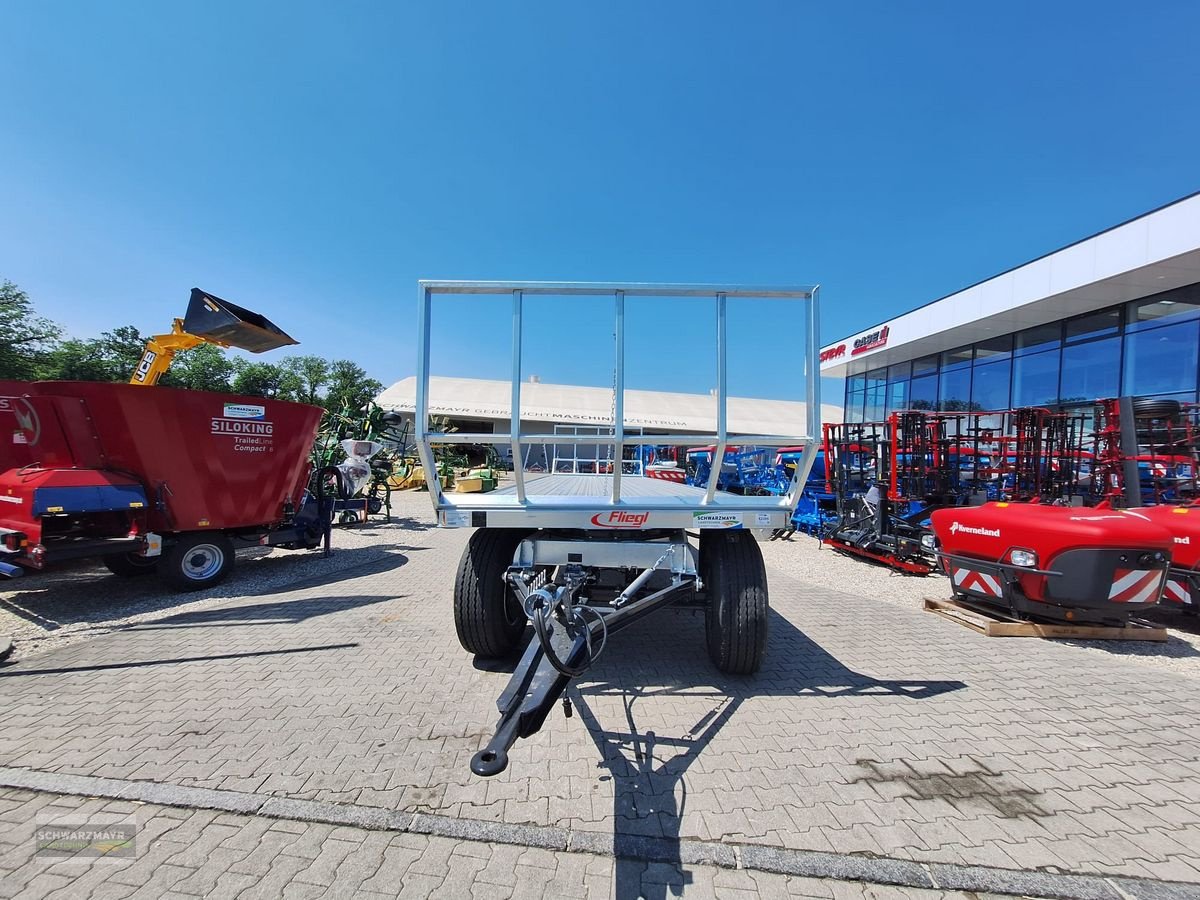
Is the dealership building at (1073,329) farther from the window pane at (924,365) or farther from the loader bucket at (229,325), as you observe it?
the loader bucket at (229,325)

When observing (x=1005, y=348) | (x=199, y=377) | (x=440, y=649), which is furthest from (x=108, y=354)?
(x=1005, y=348)

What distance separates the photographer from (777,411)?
17.1ft

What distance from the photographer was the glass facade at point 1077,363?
10.7 meters

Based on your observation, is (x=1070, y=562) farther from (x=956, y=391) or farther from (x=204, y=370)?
(x=204, y=370)

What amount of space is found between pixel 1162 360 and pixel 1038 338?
3.07m

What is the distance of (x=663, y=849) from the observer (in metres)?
2.09

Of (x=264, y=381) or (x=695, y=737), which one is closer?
(x=695, y=737)

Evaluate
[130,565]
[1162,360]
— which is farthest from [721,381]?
[1162,360]

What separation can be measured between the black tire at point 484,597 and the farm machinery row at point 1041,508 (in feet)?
15.4

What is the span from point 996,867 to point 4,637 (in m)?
7.08

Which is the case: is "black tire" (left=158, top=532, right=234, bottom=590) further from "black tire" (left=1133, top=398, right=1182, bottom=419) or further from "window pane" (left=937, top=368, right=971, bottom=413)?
"window pane" (left=937, top=368, right=971, bottom=413)

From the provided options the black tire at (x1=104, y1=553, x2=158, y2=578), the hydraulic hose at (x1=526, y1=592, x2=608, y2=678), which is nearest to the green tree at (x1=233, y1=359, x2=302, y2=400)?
the black tire at (x1=104, y1=553, x2=158, y2=578)

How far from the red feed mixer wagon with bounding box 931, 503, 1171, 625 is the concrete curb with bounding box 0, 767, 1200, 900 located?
3.14m

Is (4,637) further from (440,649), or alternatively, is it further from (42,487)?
(440,649)
